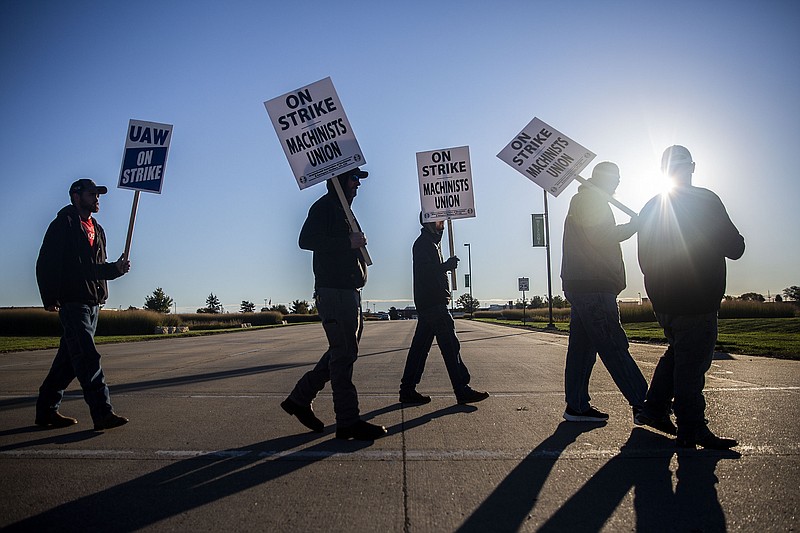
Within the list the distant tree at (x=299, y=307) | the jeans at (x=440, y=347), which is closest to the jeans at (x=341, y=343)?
the jeans at (x=440, y=347)

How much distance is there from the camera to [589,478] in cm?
375

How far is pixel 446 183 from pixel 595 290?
9.54 feet

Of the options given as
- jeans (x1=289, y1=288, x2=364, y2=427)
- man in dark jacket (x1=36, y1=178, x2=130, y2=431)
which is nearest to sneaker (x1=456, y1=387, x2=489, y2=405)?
jeans (x1=289, y1=288, x2=364, y2=427)

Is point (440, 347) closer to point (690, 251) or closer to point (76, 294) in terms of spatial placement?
point (690, 251)

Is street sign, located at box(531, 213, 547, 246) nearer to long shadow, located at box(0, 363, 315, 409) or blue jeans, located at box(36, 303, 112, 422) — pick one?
long shadow, located at box(0, 363, 315, 409)

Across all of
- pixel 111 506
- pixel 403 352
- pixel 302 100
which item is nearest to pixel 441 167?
pixel 302 100

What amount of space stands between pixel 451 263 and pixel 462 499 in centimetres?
350

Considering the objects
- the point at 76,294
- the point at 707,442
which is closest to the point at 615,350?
the point at 707,442

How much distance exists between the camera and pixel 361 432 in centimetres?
486

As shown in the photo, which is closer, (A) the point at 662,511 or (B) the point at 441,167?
(A) the point at 662,511

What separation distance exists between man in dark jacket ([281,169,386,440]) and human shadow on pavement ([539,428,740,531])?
1.87 meters

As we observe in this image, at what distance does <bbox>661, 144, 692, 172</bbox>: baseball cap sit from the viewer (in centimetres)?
478

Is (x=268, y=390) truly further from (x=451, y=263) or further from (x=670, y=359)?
(x=670, y=359)

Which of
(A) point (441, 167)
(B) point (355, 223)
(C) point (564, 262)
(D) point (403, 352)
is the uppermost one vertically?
(A) point (441, 167)
